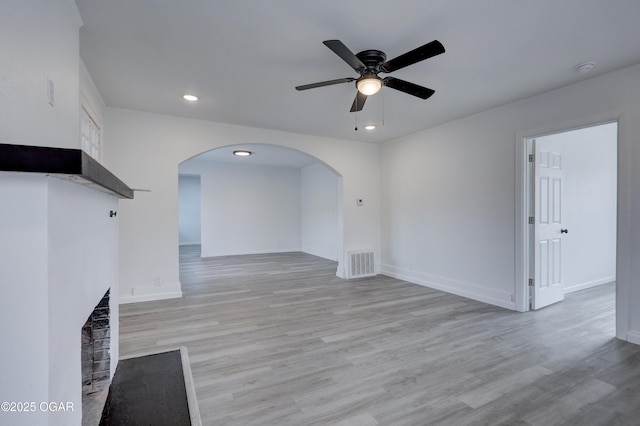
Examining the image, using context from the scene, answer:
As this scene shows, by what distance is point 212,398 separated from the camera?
202cm

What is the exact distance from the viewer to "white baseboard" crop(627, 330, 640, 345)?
112 inches

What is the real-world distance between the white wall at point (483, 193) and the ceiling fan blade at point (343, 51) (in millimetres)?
2562

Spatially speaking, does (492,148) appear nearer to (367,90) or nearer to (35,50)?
(367,90)

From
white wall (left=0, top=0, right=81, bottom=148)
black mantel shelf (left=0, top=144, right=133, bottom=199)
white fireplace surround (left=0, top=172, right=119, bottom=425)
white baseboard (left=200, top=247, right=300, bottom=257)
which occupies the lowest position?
white baseboard (left=200, top=247, right=300, bottom=257)

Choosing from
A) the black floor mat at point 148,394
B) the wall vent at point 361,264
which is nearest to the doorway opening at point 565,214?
the wall vent at point 361,264

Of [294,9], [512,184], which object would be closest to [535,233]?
[512,184]

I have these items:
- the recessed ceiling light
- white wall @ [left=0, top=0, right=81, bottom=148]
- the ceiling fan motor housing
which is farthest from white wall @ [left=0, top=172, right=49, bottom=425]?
the recessed ceiling light

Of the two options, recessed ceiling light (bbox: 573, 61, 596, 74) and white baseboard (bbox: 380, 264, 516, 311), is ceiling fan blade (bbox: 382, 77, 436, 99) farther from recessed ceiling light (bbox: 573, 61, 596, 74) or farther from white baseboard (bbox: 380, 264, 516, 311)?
white baseboard (bbox: 380, 264, 516, 311)

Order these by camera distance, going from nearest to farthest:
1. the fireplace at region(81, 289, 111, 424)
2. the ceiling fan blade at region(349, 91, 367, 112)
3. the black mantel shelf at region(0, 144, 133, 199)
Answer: the black mantel shelf at region(0, 144, 133, 199) < the fireplace at region(81, 289, 111, 424) < the ceiling fan blade at region(349, 91, 367, 112)

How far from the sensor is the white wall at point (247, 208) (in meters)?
8.43

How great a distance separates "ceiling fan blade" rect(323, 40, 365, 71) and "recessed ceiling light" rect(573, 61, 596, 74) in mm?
2149

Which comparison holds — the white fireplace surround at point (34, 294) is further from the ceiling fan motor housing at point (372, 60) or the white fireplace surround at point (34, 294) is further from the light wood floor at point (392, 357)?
the ceiling fan motor housing at point (372, 60)

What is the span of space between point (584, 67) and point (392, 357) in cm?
322

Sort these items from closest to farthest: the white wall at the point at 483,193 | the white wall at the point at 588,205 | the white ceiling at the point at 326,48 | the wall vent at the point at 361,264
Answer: the white ceiling at the point at 326,48 < the white wall at the point at 483,193 < the white wall at the point at 588,205 < the wall vent at the point at 361,264
